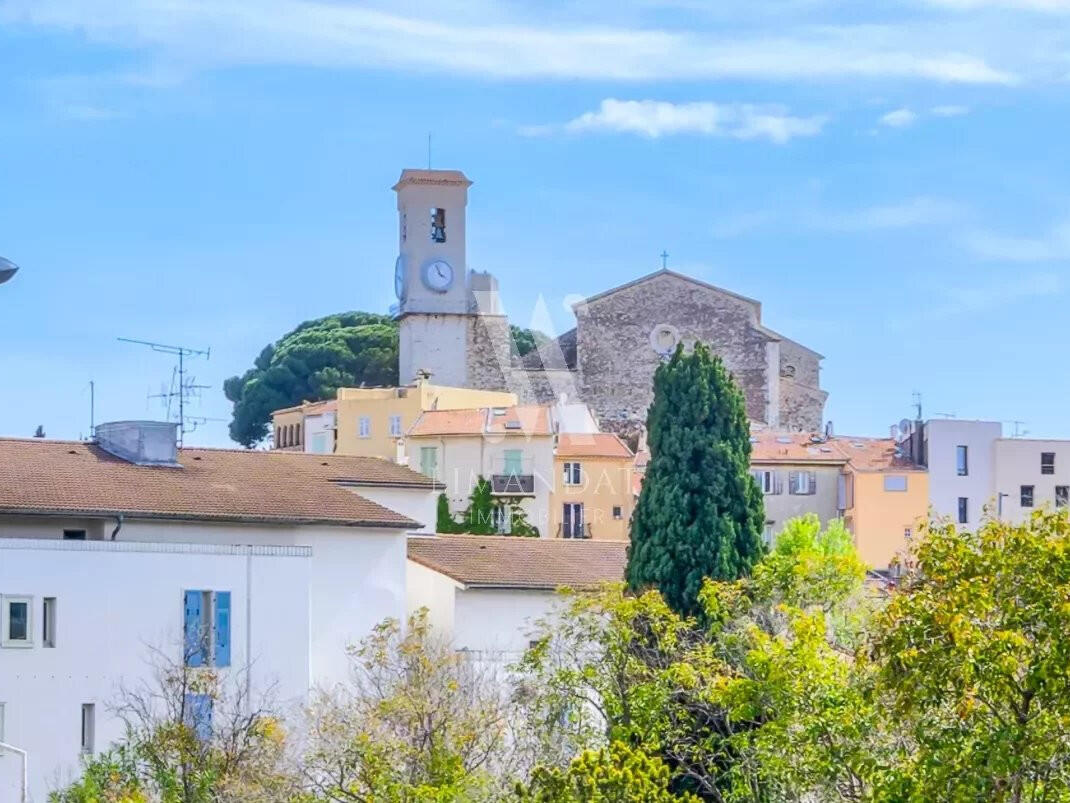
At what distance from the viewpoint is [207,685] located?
4688cm

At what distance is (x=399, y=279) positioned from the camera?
11712 cm

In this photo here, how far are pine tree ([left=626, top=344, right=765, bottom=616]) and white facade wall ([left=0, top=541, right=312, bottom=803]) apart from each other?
7462 millimetres

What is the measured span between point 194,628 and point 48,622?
3.04 meters

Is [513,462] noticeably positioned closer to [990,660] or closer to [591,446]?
[591,446]

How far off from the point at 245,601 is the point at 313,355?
7083 cm

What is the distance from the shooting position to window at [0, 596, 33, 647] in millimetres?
49281

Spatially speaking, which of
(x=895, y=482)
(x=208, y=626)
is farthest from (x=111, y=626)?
(x=895, y=482)

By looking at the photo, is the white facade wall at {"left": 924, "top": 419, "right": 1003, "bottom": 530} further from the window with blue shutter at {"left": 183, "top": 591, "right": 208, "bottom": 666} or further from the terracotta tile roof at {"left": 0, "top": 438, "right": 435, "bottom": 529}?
the window with blue shutter at {"left": 183, "top": 591, "right": 208, "bottom": 666}

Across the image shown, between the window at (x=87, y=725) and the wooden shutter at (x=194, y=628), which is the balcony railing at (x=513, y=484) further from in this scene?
the window at (x=87, y=725)

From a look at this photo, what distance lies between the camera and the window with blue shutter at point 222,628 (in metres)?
51.4

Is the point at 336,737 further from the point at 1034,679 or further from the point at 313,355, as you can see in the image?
the point at 313,355

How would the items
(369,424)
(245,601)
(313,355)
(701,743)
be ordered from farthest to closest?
(313,355) < (369,424) < (245,601) < (701,743)

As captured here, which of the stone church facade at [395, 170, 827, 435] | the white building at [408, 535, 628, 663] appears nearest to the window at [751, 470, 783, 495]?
the stone church facade at [395, 170, 827, 435]

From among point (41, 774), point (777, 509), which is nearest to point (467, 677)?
point (41, 774)
